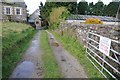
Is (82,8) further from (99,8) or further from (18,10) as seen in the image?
(18,10)

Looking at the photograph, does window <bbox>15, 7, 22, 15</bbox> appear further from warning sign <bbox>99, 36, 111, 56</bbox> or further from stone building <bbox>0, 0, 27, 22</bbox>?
warning sign <bbox>99, 36, 111, 56</bbox>

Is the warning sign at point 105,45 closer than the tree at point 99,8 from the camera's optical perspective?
Yes

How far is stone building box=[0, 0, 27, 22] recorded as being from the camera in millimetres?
36031

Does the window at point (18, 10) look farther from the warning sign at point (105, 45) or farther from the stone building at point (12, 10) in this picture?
the warning sign at point (105, 45)

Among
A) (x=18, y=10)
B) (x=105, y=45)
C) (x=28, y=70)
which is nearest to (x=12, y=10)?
(x=18, y=10)

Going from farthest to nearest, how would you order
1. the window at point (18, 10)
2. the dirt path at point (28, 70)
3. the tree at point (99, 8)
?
the tree at point (99, 8) → the window at point (18, 10) → the dirt path at point (28, 70)

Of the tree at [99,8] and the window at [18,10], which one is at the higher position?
the tree at [99,8]

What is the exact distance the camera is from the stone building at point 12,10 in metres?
36.0

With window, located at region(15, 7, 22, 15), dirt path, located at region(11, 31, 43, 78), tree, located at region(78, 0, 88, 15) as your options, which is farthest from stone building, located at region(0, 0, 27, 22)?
dirt path, located at region(11, 31, 43, 78)

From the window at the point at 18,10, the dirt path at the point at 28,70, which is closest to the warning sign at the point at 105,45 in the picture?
the dirt path at the point at 28,70

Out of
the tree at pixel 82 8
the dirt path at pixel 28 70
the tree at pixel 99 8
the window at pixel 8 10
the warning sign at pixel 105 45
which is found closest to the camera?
the warning sign at pixel 105 45

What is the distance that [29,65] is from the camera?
7.80 m

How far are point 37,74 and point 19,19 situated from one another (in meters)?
33.8

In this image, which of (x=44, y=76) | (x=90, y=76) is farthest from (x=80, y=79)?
(x=44, y=76)
